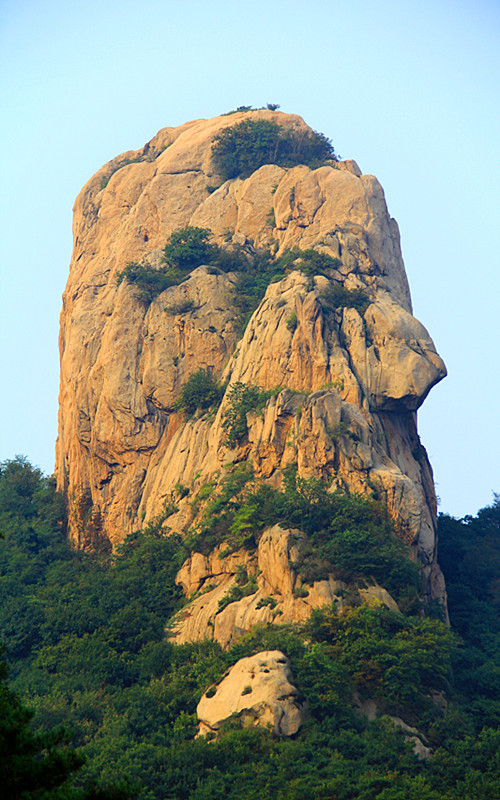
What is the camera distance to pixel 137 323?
48.7 metres

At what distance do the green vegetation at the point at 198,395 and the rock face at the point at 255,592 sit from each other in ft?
32.1

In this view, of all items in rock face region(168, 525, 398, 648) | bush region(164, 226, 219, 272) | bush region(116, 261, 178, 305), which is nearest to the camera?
rock face region(168, 525, 398, 648)

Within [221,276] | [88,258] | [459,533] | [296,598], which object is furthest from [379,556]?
[88,258]

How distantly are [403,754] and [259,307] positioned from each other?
81.3ft

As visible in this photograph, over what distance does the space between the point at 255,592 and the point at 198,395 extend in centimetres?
1320

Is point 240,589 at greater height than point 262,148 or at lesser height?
lesser

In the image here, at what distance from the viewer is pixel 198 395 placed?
44938 millimetres

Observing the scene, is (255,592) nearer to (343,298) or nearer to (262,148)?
(343,298)

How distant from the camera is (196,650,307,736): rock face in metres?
28.6

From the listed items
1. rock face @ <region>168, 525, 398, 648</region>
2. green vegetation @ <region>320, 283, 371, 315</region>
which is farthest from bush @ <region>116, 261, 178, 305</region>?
rock face @ <region>168, 525, 398, 648</region>

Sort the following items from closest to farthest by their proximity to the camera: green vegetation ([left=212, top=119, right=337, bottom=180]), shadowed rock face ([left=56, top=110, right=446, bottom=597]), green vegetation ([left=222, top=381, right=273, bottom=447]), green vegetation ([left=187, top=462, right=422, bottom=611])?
green vegetation ([left=187, top=462, right=422, bottom=611]) < shadowed rock face ([left=56, top=110, right=446, bottom=597]) < green vegetation ([left=222, top=381, right=273, bottom=447]) < green vegetation ([left=212, top=119, right=337, bottom=180])

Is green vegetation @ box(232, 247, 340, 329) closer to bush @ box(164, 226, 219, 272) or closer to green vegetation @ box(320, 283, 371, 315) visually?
green vegetation @ box(320, 283, 371, 315)

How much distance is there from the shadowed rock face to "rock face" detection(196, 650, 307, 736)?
9.53 meters

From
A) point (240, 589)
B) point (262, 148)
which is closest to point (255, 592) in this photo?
point (240, 589)
